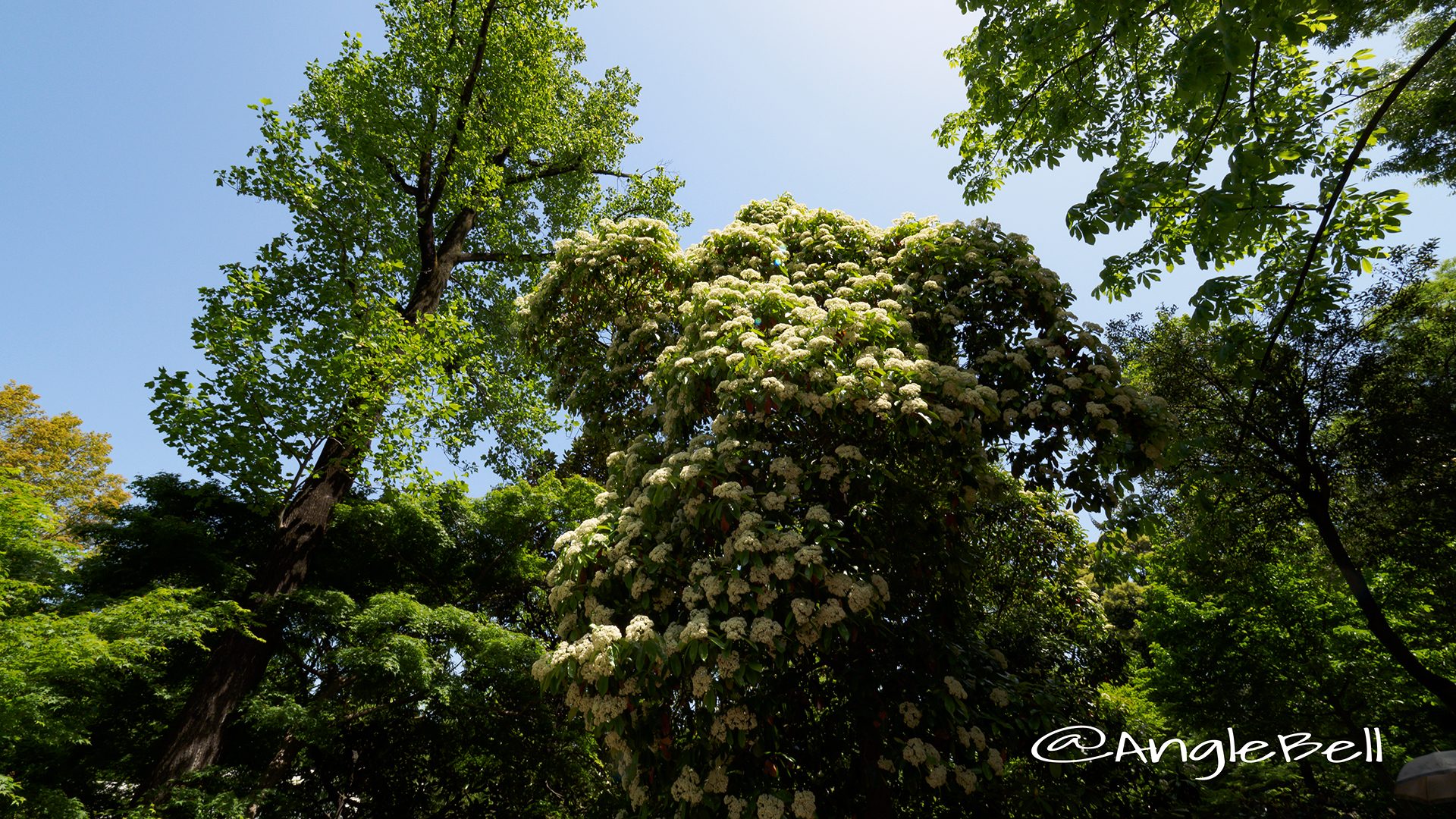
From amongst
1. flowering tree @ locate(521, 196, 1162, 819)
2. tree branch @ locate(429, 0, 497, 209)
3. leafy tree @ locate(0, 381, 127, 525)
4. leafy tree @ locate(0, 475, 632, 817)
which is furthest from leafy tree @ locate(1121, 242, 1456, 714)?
leafy tree @ locate(0, 381, 127, 525)

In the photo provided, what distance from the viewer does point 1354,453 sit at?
9031mm

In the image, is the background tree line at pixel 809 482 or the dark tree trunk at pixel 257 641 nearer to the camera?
the background tree line at pixel 809 482

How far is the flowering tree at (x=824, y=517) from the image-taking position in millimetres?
4355

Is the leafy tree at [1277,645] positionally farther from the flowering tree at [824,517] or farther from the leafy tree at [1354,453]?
the flowering tree at [824,517]

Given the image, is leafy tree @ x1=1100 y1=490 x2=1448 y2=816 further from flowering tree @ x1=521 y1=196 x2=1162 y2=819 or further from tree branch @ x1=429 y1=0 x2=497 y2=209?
tree branch @ x1=429 y1=0 x2=497 y2=209

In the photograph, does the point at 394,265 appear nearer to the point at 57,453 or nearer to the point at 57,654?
the point at 57,654

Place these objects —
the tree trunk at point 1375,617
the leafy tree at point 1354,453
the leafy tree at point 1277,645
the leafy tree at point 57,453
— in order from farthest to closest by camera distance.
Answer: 1. the leafy tree at point 57,453
2. the leafy tree at point 1277,645
3. the leafy tree at point 1354,453
4. the tree trunk at point 1375,617

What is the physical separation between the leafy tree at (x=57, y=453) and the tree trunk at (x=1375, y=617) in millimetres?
26176

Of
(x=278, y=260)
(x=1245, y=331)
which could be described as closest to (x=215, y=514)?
(x=278, y=260)

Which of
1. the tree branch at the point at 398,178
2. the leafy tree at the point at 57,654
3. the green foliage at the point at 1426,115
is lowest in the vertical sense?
the leafy tree at the point at 57,654

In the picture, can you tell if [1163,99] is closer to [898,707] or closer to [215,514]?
[898,707]

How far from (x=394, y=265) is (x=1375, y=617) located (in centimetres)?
1273

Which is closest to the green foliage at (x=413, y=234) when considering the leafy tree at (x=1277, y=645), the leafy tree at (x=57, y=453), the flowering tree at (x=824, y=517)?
the flowering tree at (x=824, y=517)

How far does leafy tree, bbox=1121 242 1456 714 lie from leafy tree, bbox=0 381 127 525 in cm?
2528
